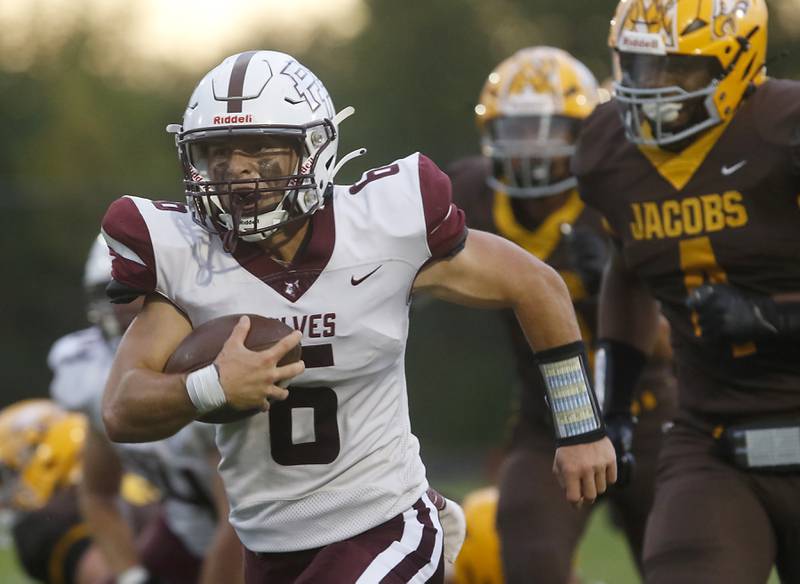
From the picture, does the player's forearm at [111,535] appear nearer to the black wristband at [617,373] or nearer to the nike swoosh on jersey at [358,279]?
the black wristband at [617,373]

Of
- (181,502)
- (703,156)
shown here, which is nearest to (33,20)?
(181,502)

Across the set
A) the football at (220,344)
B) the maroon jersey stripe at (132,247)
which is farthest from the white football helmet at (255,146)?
the football at (220,344)

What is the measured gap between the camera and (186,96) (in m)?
32.1

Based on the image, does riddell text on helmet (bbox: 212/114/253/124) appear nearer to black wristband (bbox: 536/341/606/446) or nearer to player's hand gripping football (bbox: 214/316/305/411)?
player's hand gripping football (bbox: 214/316/305/411)

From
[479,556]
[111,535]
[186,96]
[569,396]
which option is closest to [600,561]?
[479,556]

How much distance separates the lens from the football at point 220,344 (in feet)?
9.99

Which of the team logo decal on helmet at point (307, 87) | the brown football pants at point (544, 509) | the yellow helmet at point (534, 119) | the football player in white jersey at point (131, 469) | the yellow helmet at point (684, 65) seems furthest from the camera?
the football player in white jersey at point (131, 469)

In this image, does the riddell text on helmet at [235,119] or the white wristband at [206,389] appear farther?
the riddell text on helmet at [235,119]

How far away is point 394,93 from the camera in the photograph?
2500cm

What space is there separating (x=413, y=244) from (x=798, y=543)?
1.30 metres

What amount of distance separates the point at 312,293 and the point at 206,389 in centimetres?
42

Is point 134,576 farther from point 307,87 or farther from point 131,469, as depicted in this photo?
point 307,87

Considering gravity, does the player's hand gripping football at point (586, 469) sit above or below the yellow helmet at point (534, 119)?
below

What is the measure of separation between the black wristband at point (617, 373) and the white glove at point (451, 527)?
0.71m
